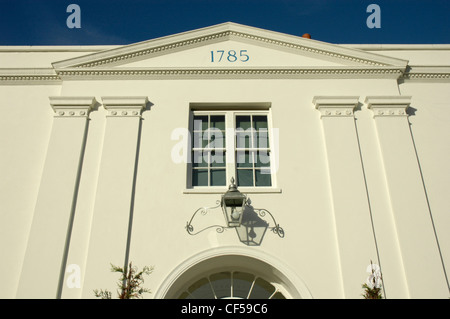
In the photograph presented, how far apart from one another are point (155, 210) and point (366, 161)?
4351 millimetres

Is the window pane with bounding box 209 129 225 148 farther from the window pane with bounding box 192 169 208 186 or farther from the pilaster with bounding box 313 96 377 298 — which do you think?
the pilaster with bounding box 313 96 377 298

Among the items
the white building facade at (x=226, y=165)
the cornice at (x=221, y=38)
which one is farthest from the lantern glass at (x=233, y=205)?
the cornice at (x=221, y=38)

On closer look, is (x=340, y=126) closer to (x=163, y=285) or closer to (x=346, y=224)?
(x=346, y=224)

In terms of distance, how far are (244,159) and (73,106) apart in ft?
12.7

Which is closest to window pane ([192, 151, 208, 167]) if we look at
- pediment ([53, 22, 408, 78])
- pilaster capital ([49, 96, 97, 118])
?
pediment ([53, 22, 408, 78])

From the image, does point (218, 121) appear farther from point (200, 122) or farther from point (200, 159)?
point (200, 159)

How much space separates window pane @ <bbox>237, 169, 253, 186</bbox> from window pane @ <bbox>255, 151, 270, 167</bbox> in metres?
0.25

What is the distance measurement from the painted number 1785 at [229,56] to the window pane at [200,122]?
1554 millimetres

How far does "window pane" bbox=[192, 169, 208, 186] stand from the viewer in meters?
8.25

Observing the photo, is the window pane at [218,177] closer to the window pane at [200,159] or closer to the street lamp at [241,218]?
the window pane at [200,159]

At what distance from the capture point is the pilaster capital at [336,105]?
8.62 m
